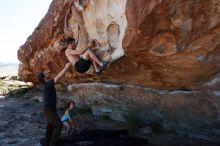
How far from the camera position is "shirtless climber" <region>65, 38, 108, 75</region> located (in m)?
9.34

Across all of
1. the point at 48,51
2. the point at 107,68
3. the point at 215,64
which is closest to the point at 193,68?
the point at 215,64

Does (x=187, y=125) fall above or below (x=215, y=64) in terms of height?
below

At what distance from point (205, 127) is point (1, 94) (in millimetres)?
14016

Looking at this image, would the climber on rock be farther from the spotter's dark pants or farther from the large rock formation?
the large rock formation

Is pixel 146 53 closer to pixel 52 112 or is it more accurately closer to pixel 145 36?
pixel 145 36

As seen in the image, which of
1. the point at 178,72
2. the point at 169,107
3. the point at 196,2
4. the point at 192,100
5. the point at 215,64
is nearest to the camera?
the point at 196,2

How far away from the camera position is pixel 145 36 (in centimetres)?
782

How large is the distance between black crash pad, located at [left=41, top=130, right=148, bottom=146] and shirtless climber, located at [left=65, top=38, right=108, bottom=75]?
1.58m

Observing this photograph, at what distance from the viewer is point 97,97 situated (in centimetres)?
1277

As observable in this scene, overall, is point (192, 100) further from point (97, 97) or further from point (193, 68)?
point (97, 97)

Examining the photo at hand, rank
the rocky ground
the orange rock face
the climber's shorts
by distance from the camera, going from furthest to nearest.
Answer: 1. the rocky ground
2. the climber's shorts
3. the orange rock face

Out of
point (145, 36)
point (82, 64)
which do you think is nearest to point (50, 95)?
point (82, 64)

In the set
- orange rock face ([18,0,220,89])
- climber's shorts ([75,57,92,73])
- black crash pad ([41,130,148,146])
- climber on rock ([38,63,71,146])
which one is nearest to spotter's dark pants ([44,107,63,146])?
climber on rock ([38,63,71,146])

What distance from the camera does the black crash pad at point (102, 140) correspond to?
352 inches
